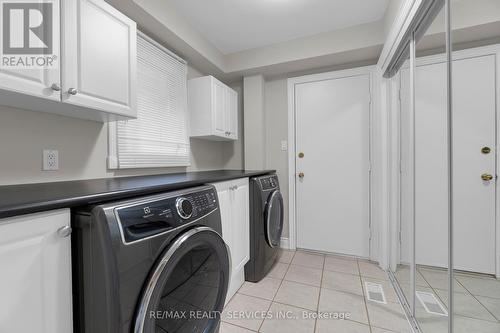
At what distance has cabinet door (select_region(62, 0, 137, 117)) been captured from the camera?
1.05m

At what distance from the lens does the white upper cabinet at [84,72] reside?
96 cm

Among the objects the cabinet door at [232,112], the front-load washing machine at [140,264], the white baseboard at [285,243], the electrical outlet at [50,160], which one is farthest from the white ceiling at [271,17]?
the white baseboard at [285,243]

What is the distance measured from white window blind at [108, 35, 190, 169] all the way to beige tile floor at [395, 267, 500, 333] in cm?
207

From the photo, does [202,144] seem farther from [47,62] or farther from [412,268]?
[412,268]

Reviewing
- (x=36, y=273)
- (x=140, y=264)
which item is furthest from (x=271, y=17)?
(x=36, y=273)

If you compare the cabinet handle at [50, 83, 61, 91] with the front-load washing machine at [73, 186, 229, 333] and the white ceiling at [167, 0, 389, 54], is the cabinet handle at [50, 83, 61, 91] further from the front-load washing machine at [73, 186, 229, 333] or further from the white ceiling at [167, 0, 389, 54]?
the white ceiling at [167, 0, 389, 54]

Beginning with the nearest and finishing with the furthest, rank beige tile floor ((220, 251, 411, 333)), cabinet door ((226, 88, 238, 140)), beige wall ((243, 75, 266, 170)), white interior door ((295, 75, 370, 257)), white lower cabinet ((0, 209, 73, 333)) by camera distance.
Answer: white lower cabinet ((0, 209, 73, 333))
beige tile floor ((220, 251, 411, 333))
white interior door ((295, 75, 370, 257))
cabinet door ((226, 88, 238, 140))
beige wall ((243, 75, 266, 170))

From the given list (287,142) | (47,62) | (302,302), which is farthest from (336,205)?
(47,62)

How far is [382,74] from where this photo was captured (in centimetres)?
220

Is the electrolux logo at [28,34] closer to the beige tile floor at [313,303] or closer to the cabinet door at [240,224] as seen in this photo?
the cabinet door at [240,224]

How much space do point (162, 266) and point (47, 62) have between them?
1015mm

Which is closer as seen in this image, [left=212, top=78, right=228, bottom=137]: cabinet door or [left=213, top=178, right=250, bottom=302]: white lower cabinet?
[left=213, top=178, right=250, bottom=302]: white lower cabinet

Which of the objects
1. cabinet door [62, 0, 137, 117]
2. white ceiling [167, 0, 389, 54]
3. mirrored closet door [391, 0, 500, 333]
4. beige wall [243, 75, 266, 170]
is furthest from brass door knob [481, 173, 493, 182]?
beige wall [243, 75, 266, 170]

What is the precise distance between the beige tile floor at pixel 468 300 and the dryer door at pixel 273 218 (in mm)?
1136
